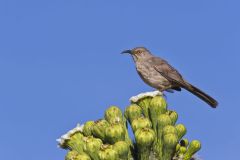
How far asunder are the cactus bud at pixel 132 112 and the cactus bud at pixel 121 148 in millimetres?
677

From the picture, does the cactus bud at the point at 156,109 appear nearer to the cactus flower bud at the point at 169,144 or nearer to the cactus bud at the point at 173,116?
the cactus bud at the point at 173,116

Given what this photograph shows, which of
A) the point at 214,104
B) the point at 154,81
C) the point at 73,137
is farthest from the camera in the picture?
the point at 154,81

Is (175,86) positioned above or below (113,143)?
above

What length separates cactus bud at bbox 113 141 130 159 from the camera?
7.89 m

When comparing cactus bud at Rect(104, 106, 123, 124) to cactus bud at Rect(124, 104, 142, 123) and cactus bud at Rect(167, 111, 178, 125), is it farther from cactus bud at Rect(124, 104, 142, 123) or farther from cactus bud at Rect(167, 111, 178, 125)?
cactus bud at Rect(167, 111, 178, 125)

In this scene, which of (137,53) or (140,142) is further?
(137,53)

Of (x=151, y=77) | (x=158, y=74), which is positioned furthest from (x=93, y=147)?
(x=158, y=74)

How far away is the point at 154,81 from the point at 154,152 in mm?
4874

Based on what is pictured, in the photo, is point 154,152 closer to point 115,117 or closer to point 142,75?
point 115,117

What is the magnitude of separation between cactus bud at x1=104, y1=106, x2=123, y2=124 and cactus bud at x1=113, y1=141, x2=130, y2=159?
58cm

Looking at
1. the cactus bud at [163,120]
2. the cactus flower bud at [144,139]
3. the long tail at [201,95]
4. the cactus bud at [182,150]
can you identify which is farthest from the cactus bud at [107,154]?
the long tail at [201,95]

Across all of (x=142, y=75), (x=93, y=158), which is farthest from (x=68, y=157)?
(x=142, y=75)

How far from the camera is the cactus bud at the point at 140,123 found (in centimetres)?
821

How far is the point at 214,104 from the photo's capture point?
1187cm
